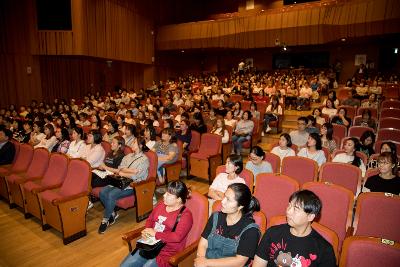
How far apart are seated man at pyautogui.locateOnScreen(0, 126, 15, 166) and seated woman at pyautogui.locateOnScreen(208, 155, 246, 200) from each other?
3824 millimetres

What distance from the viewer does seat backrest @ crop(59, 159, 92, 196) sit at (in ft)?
12.0

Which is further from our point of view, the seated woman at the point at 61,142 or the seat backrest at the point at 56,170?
the seated woman at the point at 61,142

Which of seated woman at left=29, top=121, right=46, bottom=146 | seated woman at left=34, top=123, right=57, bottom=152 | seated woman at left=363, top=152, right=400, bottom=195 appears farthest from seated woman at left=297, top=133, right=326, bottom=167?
seated woman at left=29, top=121, right=46, bottom=146

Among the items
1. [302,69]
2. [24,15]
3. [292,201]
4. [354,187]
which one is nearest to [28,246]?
[292,201]

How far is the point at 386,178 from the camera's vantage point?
10.0 feet

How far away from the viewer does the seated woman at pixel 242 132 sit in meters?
6.32

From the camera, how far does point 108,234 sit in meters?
3.66

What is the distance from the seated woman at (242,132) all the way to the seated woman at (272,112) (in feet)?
4.31

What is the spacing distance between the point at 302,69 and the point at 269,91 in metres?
5.44

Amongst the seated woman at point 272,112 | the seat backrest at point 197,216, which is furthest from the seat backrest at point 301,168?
the seated woman at point 272,112

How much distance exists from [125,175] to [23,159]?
7.05 ft

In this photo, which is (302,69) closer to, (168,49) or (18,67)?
(168,49)

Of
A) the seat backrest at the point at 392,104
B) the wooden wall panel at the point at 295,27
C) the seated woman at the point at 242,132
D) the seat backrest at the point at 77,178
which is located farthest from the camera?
the wooden wall panel at the point at 295,27

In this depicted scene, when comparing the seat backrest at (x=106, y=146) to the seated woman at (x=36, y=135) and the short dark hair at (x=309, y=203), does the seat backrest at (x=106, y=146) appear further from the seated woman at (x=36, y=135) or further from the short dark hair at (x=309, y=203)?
the short dark hair at (x=309, y=203)
